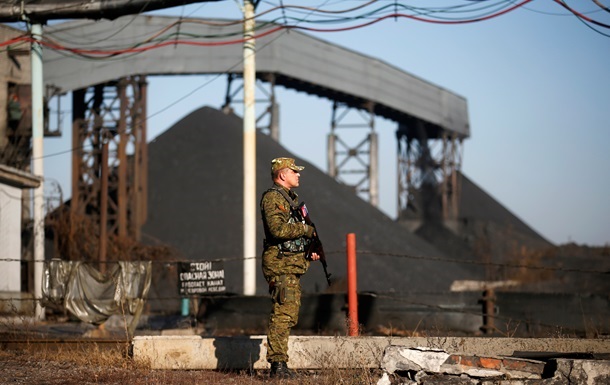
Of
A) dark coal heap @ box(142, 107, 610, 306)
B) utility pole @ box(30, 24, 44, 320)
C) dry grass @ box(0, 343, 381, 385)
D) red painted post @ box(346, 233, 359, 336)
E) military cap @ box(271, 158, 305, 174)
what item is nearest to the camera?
dry grass @ box(0, 343, 381, 385)

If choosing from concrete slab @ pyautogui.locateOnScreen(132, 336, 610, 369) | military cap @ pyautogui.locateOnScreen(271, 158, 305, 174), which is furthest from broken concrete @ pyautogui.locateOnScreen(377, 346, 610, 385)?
military cap @ pyautogui.locateOnScreen(271, 158, 305, 174)

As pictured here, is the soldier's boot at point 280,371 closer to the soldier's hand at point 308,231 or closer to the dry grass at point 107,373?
the dry grass at point 107,373

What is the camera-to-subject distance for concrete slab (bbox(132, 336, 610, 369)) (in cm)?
923

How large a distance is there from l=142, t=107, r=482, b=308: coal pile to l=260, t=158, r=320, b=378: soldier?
54.4 ft

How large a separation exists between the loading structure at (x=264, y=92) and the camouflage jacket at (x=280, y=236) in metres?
9.89

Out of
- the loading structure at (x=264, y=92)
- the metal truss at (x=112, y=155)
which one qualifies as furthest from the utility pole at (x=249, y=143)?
the metal truss at (x=112, y=155)

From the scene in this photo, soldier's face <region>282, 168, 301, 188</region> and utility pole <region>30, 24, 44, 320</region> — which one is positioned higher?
utility pole <region>30, 24, 44, 320</region>

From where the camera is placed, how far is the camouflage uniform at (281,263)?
322 inches

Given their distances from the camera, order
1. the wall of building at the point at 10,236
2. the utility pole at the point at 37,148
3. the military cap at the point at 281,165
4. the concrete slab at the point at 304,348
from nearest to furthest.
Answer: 1. the military cap at the point at 281,165
2. the concrete slab at the point at 304,348
3. the wall of building at the point at 10,236
4. the utility pole at the point at 37,148

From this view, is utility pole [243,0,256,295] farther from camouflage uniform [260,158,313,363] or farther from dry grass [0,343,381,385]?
camouflage uniform [260,158,313,363]

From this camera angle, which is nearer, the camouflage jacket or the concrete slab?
the camouflage jacket

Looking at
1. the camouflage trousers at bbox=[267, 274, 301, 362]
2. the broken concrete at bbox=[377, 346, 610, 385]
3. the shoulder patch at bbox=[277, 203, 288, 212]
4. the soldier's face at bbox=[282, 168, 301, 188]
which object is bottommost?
the broken concrete at bbox=[377, 346, 610, 385]

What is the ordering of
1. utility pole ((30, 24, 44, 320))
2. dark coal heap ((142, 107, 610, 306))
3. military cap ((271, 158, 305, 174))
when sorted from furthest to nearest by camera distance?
dark coal heap ((142, 107, 610, 306)), utility pole ((30, 24, 44, 320)), military cap ((271, 158, 305, 174))

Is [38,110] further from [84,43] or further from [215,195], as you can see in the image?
[215,195]
